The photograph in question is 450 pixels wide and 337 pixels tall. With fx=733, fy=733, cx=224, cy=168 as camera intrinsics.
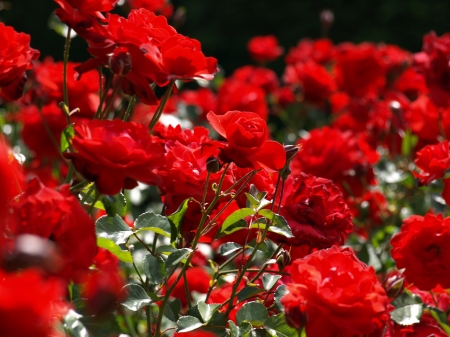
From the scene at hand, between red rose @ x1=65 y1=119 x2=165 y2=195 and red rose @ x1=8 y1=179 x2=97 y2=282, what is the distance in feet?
0.18

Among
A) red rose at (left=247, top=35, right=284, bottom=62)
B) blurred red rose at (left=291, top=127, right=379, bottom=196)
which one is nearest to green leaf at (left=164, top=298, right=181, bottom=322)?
blurred red rose at (left=291, top=127, right=379, bottom=196)

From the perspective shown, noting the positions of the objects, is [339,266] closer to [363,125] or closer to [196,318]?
[196,318]

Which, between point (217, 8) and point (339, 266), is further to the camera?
point (217, 8)

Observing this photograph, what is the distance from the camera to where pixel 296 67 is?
220 cm

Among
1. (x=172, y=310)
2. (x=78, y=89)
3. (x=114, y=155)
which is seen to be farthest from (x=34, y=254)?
(x=78, y=89)

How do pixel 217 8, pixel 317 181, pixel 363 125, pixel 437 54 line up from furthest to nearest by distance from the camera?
pixel 217 8, pixel 363 125, pixel 437 54, pixel 317 181

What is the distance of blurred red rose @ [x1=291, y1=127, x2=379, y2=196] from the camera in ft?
4.72

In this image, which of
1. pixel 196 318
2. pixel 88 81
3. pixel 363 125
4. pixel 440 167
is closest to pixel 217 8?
pixel 363 125

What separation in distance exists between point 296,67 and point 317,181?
1.37 m

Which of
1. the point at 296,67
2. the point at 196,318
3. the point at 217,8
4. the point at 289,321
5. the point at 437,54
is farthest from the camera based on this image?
the point at 217,8

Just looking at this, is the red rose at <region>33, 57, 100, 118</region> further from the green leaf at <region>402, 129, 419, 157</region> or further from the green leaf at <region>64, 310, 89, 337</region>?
the green leaf at <region>64, 310, 89, 337</region>

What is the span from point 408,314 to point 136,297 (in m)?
0.38

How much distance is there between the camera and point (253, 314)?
771mm

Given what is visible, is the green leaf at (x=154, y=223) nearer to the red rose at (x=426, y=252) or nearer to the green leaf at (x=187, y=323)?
the green leaf at (x=187, y=323)
